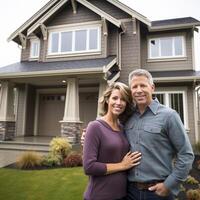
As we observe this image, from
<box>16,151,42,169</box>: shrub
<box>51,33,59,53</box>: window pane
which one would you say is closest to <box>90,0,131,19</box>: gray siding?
<box>51,33,59,53</box>: window pane

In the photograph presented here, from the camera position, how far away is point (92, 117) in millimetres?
11312

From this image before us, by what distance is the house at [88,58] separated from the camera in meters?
9.77

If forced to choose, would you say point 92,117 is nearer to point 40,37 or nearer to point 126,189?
point 40,37

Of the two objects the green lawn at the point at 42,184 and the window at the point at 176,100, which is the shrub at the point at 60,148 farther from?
the window at the point at 176,100

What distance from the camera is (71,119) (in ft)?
28.2

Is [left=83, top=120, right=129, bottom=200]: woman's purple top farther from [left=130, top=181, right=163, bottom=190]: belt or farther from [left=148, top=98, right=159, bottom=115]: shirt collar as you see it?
[left=148, top=98, right=159, bottom=115]: shirt collar

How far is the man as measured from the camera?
1.75 m

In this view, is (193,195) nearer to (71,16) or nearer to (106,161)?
(106,161)

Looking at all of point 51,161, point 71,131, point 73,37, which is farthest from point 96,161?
point 73,37

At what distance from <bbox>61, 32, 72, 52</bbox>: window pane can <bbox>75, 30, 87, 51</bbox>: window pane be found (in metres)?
0.33

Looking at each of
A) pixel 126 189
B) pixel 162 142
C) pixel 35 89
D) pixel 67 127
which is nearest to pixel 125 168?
pixel 126 189

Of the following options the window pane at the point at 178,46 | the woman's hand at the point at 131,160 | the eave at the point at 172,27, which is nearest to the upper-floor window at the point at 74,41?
the eave at the point at 172,27

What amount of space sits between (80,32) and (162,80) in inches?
185

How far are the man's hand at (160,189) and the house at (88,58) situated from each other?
23.5 feet
